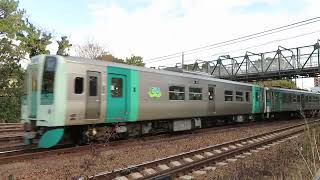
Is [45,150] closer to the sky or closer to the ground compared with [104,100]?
closer to the ground

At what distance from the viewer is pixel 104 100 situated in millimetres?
13461

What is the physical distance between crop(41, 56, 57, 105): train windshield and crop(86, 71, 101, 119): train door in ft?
3.83

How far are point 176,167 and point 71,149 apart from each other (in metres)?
4.01

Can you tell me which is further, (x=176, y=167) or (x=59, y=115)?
(x=59, y=115)

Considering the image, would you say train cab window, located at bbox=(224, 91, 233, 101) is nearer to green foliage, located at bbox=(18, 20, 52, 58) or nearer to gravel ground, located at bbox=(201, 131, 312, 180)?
gravel ground, located at bbox=(201, 131, 312, 180)

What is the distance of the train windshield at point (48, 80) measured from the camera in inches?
480

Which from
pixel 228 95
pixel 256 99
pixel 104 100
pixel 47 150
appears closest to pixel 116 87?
pixel 104 100

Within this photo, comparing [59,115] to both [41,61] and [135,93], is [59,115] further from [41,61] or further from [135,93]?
[135,93]

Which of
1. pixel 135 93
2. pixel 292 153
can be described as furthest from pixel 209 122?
pixel 292 153

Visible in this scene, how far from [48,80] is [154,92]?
4.69 metres

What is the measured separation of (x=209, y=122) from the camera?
21906 mm

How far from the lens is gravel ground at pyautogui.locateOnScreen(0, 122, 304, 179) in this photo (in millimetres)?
8984

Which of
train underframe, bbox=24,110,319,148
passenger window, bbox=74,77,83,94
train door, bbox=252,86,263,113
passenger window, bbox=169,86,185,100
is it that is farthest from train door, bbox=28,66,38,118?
train door, bbox=252,86,263,113

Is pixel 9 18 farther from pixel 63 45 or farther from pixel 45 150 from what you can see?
pixel 45 150
